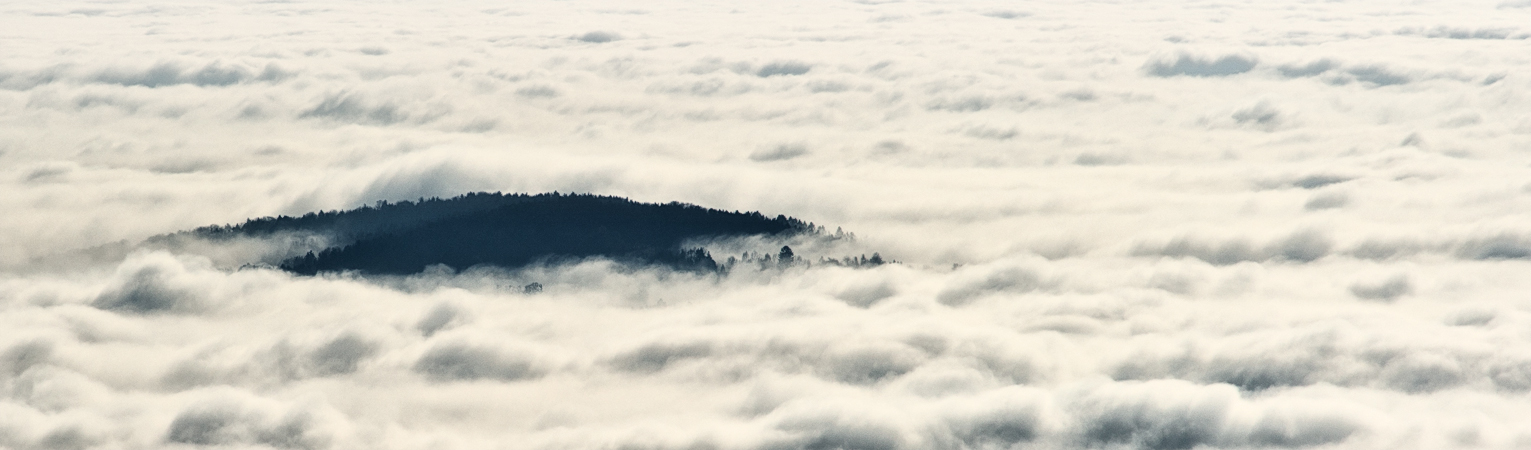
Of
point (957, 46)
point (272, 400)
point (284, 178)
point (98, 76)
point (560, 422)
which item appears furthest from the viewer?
point (957, 46)

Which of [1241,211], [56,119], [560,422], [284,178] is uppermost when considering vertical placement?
[56,119]

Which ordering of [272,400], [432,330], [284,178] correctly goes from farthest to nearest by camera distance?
1. [284,178]
2. [432,330]
3. [272,400]

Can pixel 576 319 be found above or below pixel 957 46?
below

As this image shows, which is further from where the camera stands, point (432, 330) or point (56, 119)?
Result: point (56, 119)

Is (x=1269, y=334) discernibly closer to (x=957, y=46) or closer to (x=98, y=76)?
(x=957, y=46)

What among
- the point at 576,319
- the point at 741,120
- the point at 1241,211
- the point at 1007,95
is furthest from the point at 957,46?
the point at 576,319

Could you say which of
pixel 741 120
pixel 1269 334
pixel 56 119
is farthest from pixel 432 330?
pixel 56 119

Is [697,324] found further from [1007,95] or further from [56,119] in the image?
[56,119]
